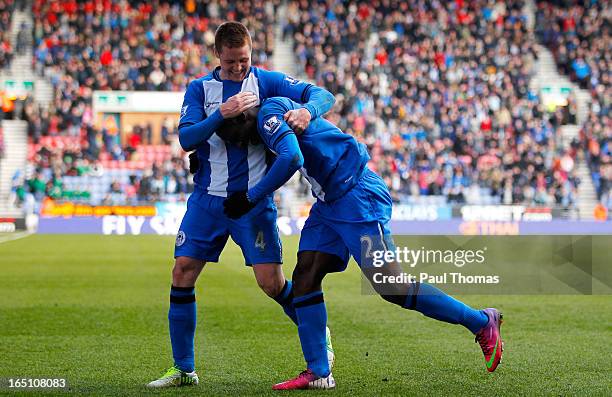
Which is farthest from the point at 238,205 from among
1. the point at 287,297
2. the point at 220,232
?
the point at 287,297

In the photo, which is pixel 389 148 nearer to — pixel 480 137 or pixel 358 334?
pixel 480 137

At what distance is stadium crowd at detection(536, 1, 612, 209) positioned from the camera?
32250 mm

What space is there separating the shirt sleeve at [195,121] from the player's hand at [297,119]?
0.43 metres

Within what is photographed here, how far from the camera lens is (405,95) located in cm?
3322

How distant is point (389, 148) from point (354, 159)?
24882mm

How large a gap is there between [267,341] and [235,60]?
3.14 meters

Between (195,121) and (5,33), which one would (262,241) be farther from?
(5,33)

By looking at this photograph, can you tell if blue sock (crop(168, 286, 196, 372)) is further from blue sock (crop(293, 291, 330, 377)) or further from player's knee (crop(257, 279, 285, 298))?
blue sock (crop(293, 291, 330, 377))

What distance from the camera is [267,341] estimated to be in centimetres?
845

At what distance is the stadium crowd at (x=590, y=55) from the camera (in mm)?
32250

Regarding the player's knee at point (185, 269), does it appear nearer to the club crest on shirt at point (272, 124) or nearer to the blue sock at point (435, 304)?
the club crest on shirt at point (272, 124)

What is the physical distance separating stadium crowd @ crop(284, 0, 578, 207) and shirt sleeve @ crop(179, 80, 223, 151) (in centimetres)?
2328

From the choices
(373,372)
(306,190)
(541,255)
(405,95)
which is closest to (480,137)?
(405,95)

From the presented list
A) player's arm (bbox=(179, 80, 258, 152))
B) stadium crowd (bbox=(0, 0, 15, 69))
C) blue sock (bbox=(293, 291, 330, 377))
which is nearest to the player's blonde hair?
player's arm (bbox=(179, 80, 258, 152))
